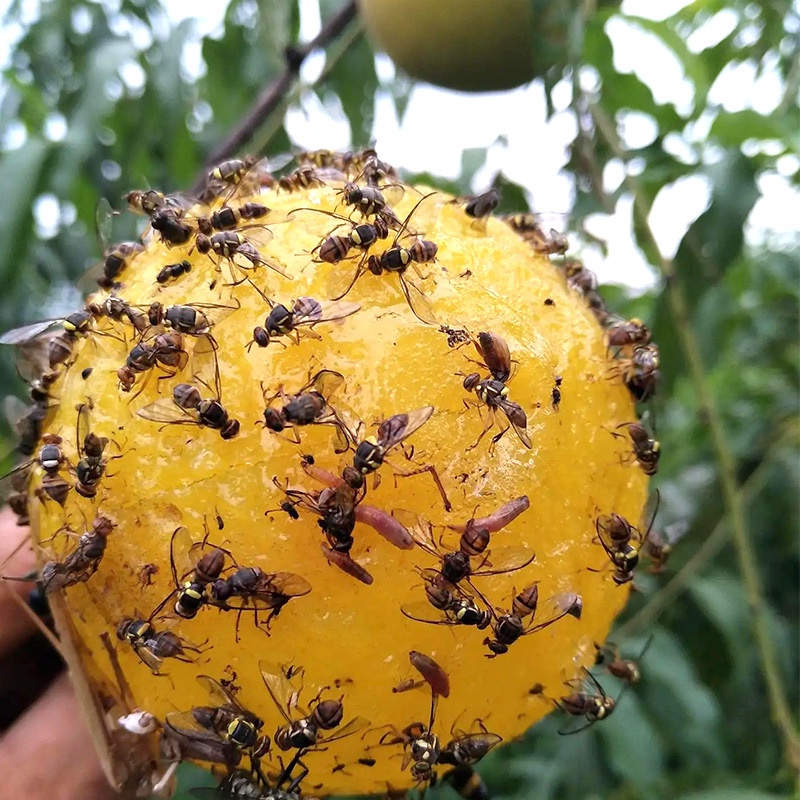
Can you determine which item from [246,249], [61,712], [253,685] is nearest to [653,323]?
[246,249]

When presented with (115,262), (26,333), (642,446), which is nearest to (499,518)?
(642,446)

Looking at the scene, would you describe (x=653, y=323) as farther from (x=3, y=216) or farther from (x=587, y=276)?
(x=3, y=216)

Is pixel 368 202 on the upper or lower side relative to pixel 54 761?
upper

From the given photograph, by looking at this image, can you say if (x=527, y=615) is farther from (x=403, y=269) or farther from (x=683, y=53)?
(x=683, y=53)

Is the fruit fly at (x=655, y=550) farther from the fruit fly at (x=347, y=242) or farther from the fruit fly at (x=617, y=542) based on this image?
the fruit fly at (x=347, y=242)

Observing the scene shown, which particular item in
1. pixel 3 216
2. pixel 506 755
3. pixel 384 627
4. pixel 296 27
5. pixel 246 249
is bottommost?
pixel 506 755

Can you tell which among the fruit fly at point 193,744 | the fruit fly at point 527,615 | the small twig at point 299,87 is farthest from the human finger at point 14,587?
the small twig at point 299,87
